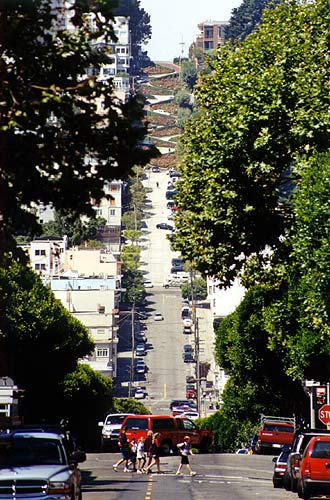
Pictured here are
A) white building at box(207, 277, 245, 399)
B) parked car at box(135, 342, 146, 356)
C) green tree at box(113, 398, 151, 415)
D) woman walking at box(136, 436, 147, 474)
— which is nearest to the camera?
woman walking at box(136, 436, 147, 474)

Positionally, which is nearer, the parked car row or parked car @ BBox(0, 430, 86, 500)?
parked car @ BBox(0, 430, 86, 500)

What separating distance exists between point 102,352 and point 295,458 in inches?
5584

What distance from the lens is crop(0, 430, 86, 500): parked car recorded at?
78.4 ft

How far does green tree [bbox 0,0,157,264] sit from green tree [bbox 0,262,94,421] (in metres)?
60.7

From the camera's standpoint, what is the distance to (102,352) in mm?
178375

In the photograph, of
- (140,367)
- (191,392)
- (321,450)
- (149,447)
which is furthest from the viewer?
(140,367)

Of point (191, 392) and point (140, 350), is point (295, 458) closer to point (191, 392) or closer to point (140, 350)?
point (191, 392)

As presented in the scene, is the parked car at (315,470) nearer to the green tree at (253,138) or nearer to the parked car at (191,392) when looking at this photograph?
the green tree at (253,138)

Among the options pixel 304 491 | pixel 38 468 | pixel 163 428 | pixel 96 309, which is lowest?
pixel 96 309

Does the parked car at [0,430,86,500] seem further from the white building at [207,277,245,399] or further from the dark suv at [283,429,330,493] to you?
the white building at [207,277,245,399]

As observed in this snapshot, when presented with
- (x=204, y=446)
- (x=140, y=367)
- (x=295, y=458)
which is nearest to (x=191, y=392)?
(x=140, y=367)

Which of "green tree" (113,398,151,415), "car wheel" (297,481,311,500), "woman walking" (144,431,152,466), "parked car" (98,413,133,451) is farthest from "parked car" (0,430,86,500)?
"green tree" (113,398,151,415)

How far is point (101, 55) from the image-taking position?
17.9m

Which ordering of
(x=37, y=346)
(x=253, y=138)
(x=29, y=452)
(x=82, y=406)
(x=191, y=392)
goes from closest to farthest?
1. (x=29, y=452)
2. (x=253, y=138)
3. (x=37, y=346)
4. (x=82, y=406)
5. (x=191, y=392)
